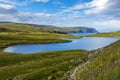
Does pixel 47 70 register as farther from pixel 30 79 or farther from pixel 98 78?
pixel 98 78

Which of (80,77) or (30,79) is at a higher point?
(80,77)

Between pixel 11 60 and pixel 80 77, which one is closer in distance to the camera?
pixel 80 77

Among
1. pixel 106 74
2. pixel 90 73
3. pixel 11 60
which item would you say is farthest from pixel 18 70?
pixel 106 74

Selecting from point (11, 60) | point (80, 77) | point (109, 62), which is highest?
point (109, 62)

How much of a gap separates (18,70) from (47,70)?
10.5 metres

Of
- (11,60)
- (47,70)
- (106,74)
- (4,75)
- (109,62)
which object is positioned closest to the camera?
(106,74)

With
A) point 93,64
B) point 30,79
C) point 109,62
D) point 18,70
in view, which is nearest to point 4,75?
point 18,70

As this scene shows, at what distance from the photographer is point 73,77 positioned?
36.8 m

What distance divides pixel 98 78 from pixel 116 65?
321cm

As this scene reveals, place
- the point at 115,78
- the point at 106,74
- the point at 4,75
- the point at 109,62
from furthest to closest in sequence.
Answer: the point at 4,75 < the point at 109,62 < the point at 106,74 < the point at 115,78

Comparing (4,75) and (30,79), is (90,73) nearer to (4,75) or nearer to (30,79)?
(30,79)

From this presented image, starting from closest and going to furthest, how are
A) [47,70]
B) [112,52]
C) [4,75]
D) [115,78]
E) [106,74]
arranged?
[115,78], [106,74], [112,52], [47,70], [4,75]

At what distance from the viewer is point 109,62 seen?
3225 cm

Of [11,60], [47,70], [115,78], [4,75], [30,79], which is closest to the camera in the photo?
[115,78]
